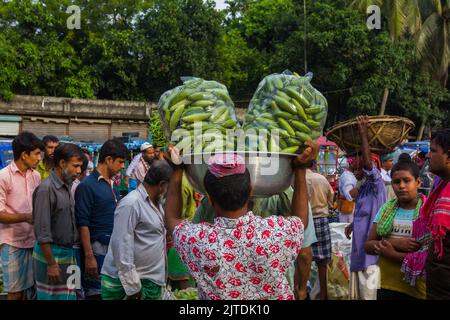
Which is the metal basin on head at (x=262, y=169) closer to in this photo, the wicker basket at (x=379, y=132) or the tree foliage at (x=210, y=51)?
the wicker basket at (x=379, y=132)

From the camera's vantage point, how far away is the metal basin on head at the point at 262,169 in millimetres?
2246

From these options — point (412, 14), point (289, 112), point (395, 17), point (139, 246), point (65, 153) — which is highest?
point (412, 14)

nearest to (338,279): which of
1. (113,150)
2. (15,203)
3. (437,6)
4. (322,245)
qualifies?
(322,245)

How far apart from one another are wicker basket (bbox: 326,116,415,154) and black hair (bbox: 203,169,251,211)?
1.71 metres

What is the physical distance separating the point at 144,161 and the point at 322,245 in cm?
291

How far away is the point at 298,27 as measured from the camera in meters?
21.9

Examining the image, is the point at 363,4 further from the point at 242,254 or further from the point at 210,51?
the point at 242,254

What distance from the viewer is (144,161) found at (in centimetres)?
720

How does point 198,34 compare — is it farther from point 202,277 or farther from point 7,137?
point 202,277

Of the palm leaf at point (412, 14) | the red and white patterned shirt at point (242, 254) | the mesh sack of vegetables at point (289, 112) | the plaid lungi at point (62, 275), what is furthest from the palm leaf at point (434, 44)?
the red and white patterned shirt at point (242, 254)

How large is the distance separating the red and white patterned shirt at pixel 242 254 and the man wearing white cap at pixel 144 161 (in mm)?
4883

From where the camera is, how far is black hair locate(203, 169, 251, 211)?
213cm
